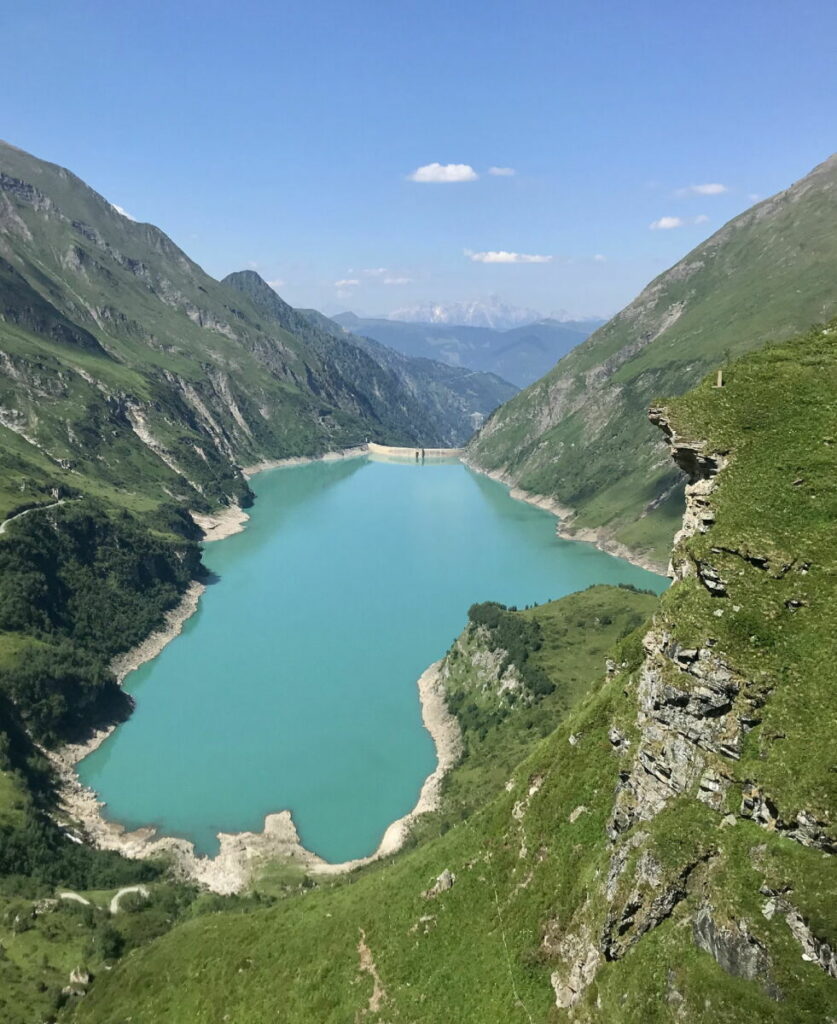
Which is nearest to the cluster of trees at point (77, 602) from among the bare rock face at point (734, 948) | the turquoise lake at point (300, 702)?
the turquoise lake at point (300, 702)

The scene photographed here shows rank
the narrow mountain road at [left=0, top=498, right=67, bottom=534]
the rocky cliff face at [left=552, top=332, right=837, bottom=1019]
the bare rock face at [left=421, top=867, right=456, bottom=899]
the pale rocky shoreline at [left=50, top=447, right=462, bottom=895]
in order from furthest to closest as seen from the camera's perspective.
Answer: the narrow mountain road at [left=0, top=498, right=67, bottom=534] < the pale rocky shoreline at [left=50, top=447, right=462, bottom=895] < the bare rock face at [left=421, top=867, right=456, bottom=899] < the rocky cliff face at [left=552, top=332, right=837, bottom=1019]

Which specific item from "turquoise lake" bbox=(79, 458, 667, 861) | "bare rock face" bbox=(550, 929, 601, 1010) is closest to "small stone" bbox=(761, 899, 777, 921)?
"bare rock face" bbox=(550, 929, 601, 1010)

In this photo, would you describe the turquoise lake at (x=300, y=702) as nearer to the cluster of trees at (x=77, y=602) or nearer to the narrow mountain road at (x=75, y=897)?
the cluster of trees at (x=77, y=602)

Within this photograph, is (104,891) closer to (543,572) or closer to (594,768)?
(594,768)

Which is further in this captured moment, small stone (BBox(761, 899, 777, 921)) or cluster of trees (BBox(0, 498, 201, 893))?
cluster of trees (BBox(0, 498, 201, 893))

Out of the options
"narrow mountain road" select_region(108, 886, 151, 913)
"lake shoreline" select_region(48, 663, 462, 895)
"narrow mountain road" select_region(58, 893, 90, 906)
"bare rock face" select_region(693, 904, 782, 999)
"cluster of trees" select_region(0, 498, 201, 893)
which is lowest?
"lake shoreline" select_region(48, 663, 462, 895)

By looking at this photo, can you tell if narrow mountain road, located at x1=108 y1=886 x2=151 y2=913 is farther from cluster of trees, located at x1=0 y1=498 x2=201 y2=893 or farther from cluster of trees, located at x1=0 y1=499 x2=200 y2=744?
cluster of trees, located at x1=0 y1=499 x2=200 y2=744

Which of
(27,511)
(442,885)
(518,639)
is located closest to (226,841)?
(518,639)
